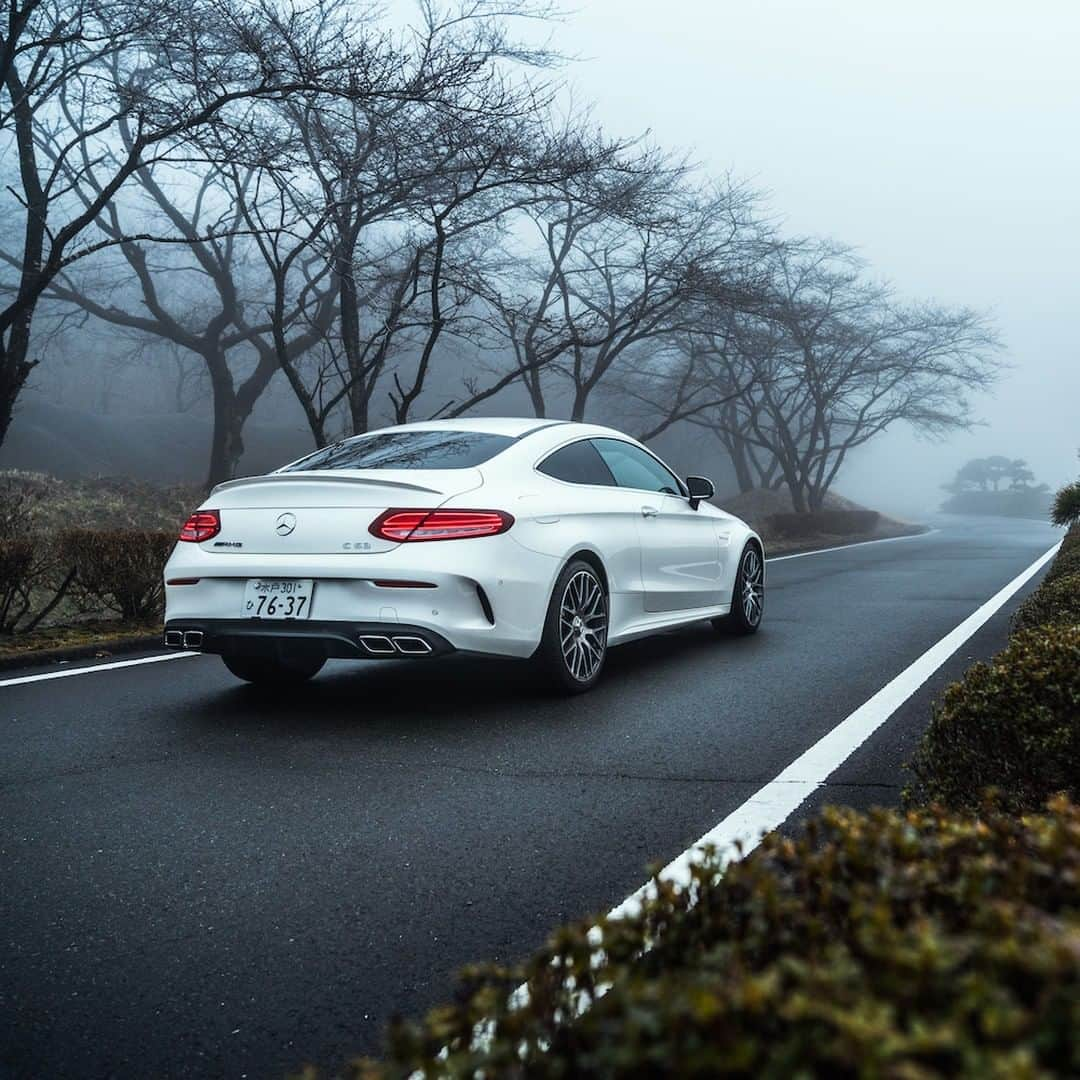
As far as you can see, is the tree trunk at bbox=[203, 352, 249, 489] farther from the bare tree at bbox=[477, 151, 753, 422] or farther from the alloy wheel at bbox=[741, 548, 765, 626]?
the alloy wheel at bbox=[741, 548, 765, 626]

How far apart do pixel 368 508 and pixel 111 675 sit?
257 cm

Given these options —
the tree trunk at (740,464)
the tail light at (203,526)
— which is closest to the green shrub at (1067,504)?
the tail light at (203,526)

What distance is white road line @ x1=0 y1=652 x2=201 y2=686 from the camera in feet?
22.9

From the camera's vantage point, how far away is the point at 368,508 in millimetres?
5637

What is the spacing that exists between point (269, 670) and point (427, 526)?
5.90 ft

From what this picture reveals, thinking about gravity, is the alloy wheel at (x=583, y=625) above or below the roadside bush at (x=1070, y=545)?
below

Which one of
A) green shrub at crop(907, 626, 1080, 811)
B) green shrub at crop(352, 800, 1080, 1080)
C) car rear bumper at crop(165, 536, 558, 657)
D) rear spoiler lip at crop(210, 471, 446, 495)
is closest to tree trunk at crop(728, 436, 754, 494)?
rear spoiler lip at crop(210, 471, 446, 495)

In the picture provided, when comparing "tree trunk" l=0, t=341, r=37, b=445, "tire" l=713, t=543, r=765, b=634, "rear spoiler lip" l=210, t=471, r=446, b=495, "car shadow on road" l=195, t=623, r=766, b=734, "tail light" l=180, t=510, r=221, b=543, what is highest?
"tree trunk" l=0, t=341, r=37, b=445

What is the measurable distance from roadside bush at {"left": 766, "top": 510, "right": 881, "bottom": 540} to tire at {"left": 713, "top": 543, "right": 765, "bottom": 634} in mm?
22057

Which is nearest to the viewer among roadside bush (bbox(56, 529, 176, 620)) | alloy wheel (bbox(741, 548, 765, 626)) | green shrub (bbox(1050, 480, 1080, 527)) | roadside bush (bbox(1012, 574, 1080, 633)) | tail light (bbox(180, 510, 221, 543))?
roadside bush (bbox(1012, 574, 1080, 633))

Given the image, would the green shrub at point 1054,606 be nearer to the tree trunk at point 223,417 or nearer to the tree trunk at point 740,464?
the tree trunk at point 223,417

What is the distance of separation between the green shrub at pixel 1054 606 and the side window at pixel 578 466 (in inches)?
96.1

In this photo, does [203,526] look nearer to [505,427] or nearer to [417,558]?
[417,558]

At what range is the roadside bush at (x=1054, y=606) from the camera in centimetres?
536
